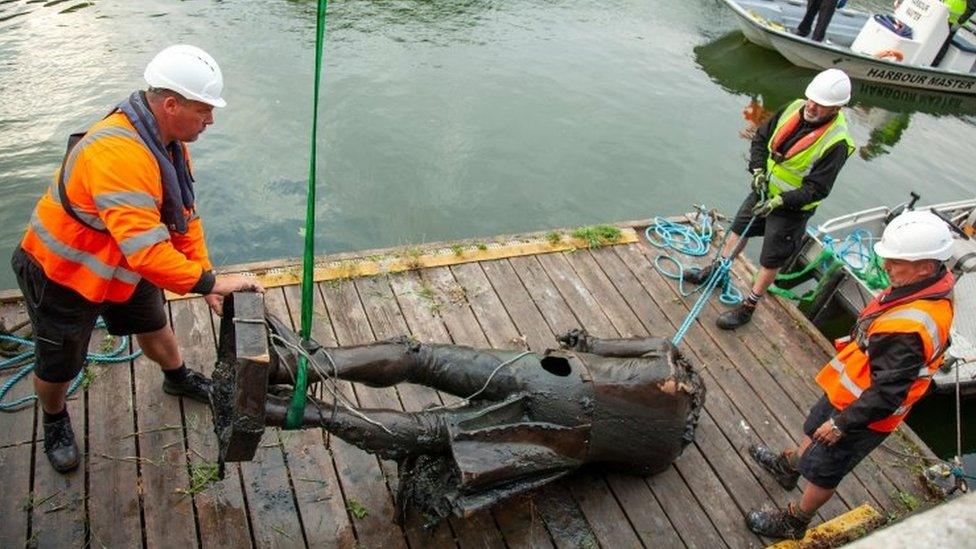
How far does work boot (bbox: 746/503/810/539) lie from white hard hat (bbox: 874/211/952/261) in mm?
1430

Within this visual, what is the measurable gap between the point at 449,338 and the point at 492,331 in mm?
302

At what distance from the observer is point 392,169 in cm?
776

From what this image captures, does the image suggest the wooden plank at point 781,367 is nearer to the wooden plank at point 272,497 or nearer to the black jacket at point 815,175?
the black jacket at point 815,175

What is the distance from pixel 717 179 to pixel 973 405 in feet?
12.5

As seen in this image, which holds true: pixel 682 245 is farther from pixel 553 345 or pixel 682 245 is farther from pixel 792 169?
pixel 553 345

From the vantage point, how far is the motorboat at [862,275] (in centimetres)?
545

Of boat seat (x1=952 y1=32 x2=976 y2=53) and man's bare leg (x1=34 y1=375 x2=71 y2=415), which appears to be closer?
man's bare leg (x1=34 y1=375 x2=71 y2=415)

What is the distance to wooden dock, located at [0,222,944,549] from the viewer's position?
3.01 m

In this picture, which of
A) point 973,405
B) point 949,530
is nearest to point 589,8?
point 973,405

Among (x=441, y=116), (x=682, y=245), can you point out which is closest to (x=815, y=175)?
(x=682, y=245)

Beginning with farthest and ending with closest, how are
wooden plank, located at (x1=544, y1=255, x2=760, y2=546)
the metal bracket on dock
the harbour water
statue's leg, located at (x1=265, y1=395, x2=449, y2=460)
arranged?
the harbour water
wooden plank, located at (x1=544, y1=255, x2=760, y2=546)
statue's leg, located at (x1=265, y1=395, x2=449, y2=460)
the metal bracket on dock

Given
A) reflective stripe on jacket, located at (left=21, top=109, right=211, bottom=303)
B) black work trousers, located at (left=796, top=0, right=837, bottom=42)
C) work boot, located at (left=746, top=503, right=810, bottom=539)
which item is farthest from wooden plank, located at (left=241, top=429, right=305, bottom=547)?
black work trousers, located at (left=796, top=0, right=837, bottom=42)

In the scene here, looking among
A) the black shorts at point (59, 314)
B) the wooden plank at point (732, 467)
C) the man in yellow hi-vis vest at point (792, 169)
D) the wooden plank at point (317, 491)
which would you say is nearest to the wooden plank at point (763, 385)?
the man in yellow hi-vis vest at point (792, 169)

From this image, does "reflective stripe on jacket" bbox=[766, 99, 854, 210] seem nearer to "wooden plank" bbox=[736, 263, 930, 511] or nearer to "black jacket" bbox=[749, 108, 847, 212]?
"black jacket" bbox=[749, 108, 847, 212]
